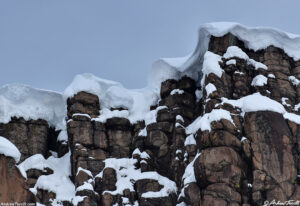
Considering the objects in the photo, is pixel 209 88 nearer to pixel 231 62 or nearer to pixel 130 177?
pixel 231 62

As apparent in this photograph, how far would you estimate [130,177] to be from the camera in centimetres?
4675

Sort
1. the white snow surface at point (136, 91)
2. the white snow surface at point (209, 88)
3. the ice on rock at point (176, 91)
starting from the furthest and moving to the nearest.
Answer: the ice on rock at point (176, 91) < the white snow surface at point (136, 91) < the white snow surface at point (209, 88)

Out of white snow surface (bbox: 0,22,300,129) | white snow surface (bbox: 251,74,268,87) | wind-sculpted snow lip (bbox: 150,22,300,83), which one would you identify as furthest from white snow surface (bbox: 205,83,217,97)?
wind-sculpted snow lip (bbox: 150,22,300,83)

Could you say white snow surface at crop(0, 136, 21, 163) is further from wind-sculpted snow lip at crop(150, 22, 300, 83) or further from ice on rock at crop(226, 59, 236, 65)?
wind-sculpted snow lip at crop(150, 22, 300, 83)

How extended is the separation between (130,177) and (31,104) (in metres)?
15.6

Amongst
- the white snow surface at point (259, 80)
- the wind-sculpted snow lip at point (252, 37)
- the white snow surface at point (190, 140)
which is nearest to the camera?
the white snow surface at point (259, 80)

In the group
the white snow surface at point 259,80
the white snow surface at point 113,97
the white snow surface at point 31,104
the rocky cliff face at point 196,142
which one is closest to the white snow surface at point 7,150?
the rocky cliff face at point 196,142

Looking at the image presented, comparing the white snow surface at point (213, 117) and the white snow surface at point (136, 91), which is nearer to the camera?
the white snow surface at point (213, 117)

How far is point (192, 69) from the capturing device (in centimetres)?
4988

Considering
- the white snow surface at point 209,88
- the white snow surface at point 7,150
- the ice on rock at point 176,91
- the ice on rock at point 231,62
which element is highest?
the ice on rock at point 231,62

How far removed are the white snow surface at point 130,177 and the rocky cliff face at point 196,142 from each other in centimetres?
10

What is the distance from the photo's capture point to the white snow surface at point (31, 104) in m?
53.3

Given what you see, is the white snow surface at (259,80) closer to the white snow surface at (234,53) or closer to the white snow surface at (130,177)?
the white snow surface at (234,53)

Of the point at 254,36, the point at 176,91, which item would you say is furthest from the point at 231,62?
the point at 176,91
